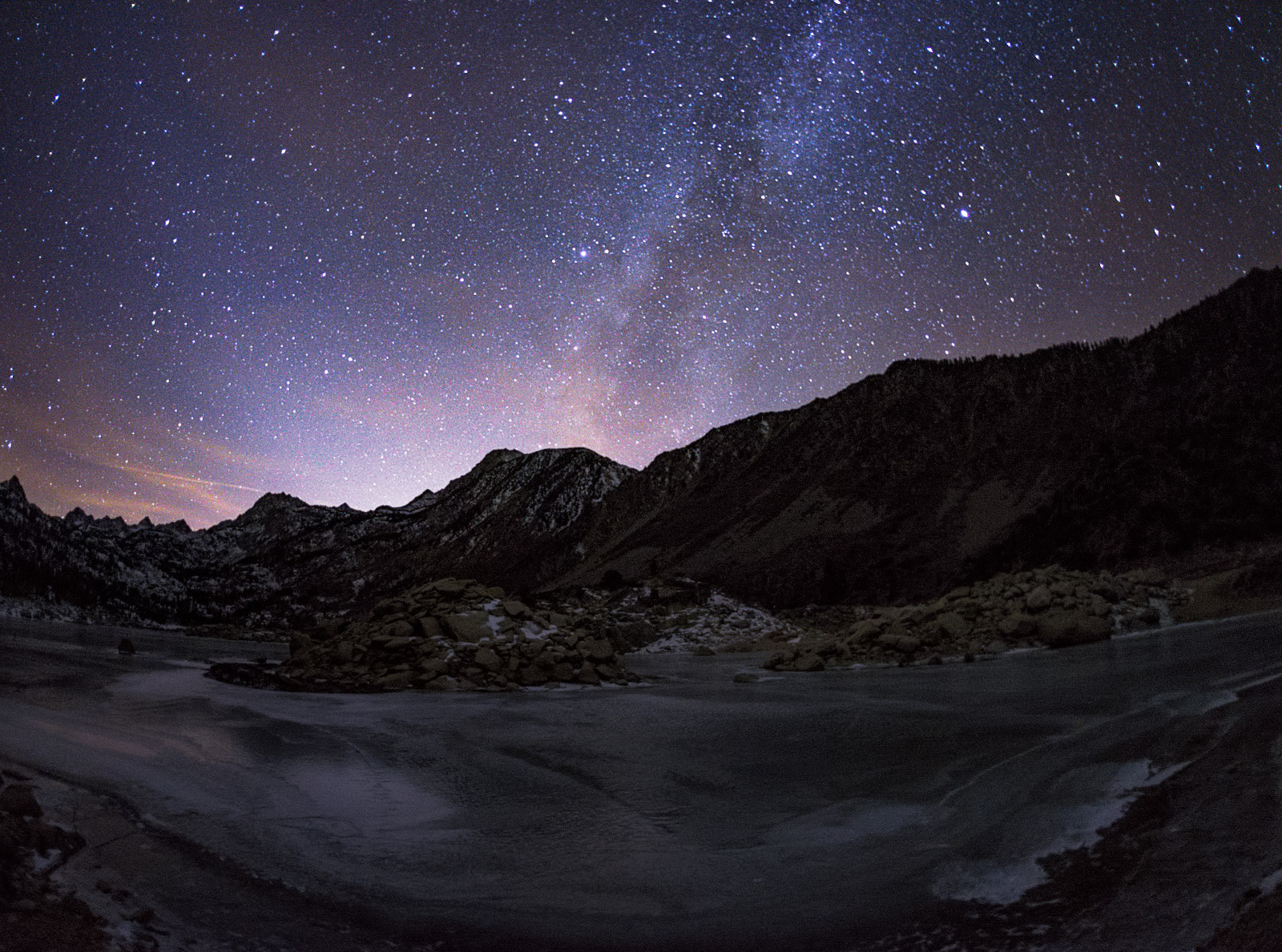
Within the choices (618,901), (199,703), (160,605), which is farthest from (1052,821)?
(160,605)

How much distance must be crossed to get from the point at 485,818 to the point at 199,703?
913cm

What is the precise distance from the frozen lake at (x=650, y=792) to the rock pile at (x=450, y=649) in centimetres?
311

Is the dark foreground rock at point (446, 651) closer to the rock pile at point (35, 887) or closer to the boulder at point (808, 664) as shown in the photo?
the boulder at point (808, 664)

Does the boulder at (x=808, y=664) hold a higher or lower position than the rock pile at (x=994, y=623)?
lower

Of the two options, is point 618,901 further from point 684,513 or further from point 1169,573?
point 684,513

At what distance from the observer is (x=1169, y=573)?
36656 millimetres

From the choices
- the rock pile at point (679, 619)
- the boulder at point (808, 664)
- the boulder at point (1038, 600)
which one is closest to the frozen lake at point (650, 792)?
the boulder at point (808, 664)

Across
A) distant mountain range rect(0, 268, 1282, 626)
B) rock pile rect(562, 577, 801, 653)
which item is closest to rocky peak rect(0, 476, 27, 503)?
distant mountain range rect(0, 268, 1282, 626)

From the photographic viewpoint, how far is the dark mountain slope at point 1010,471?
48.1 meters

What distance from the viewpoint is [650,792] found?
601 centimetres

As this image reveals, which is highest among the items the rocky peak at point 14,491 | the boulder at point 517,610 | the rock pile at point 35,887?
the rocky peak at point 14,491

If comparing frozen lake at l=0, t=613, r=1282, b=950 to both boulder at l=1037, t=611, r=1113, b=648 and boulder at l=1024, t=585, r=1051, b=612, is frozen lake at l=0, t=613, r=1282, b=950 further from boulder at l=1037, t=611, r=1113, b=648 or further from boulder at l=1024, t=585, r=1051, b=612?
boulder at l=1024, t=585, r=1051, b=612

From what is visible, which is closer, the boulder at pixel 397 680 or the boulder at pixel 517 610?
the boulder at pixel 397 680

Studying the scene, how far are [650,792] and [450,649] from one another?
11.3 metres
